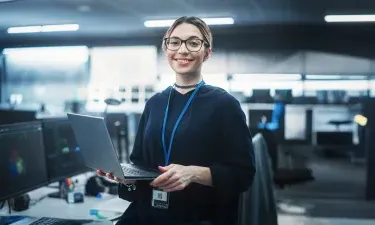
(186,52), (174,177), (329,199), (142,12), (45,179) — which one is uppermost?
(142,12)

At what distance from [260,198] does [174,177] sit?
31.6 inches

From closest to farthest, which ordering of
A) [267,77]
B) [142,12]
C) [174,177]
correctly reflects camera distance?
[174,177], [267,77], [142,12]

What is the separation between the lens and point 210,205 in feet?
3.94

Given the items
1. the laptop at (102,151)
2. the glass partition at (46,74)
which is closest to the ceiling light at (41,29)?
the glass partition at (46,74)

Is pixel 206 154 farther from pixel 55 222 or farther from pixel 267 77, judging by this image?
pixel 267 77

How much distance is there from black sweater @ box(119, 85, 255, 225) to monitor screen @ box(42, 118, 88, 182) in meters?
0.94

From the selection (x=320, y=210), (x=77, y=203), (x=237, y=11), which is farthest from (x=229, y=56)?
(x=77, y=203)

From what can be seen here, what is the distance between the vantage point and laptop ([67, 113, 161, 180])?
3.51 feet

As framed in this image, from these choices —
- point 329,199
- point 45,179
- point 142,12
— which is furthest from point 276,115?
point 45,179

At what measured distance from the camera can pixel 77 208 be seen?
191 centimetres

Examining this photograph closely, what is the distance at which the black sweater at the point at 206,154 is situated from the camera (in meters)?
1.16

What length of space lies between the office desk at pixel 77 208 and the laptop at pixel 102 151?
0.56 metres

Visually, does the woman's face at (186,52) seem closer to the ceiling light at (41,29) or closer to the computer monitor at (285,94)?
the computer monitor at (285,94)

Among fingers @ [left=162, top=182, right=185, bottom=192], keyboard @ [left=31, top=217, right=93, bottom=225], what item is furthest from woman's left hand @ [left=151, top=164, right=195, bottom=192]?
keyboard @ [left=31, top=217, right=93, bottom=225]
